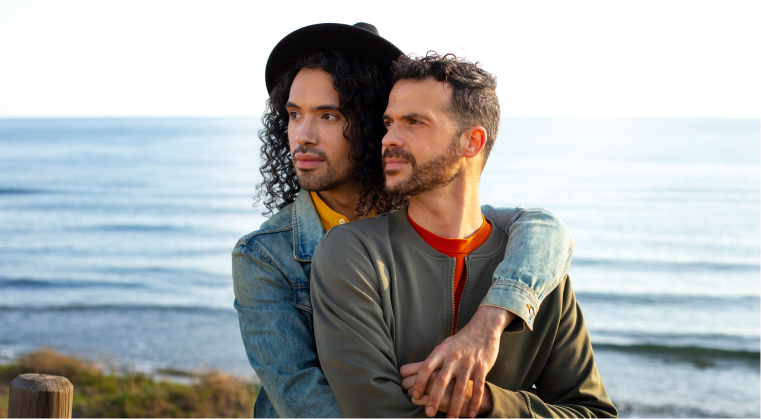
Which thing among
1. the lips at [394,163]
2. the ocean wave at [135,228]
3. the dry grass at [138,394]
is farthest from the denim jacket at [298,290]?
the ocean wave at [135,228]

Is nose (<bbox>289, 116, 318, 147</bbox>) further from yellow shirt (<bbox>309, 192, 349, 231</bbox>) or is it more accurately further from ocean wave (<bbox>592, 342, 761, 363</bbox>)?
ocean wave (<bbox>592, 342, 761, 363</bbox>)

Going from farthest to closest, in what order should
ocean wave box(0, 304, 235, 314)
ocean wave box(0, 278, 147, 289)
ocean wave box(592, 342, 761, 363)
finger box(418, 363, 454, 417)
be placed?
ocean wave box(0, 278, 147, 289) → ocean wave box(0, 304, 235, 314) → ocean wave box(592, 342, 761, 363) → finger box(418, 363, 454, 417)

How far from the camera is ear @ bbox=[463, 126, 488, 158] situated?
2.43 m

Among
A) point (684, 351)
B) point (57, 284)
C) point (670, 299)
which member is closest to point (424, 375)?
point (684, 351)

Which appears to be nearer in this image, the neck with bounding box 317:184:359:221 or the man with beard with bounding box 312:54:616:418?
the man with beard with bounding box 312:54:616:418

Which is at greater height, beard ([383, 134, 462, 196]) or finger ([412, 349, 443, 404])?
beard ([383, 134, 462, 196])

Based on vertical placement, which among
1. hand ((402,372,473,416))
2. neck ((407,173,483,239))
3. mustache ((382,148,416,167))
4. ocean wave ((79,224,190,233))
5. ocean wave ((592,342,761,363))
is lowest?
ocean wave ((79,224,190,233))

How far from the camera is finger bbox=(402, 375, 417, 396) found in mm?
1984

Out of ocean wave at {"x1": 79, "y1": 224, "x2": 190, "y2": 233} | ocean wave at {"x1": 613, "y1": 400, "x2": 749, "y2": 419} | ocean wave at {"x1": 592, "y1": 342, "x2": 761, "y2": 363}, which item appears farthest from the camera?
ocean wave at {"x1": 79, "y1": 224, "x2": 190, "y2": 233}

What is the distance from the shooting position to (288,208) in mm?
2807

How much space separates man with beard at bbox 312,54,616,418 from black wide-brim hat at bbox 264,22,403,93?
1.71 ft

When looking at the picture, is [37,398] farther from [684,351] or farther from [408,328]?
[684,351]

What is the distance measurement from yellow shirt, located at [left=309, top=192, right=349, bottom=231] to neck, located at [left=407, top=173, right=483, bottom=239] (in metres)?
0.52

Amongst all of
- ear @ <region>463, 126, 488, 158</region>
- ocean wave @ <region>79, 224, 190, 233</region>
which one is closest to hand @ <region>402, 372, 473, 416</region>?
ear @ <region>463, 126, 488, 158</region>
